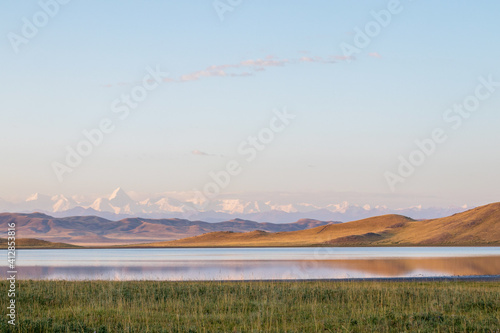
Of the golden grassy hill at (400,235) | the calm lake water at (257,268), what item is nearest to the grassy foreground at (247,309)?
the calm lake water at (257,268)

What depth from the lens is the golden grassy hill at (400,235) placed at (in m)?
147

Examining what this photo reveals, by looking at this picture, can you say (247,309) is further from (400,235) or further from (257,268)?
(400,235)

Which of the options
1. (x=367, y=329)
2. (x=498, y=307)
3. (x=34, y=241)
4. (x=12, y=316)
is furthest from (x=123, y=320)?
(x=34, y=241)

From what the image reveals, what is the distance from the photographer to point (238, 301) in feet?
79.2

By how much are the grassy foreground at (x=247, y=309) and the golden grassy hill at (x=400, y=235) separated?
120 metres

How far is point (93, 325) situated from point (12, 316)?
3.13 m

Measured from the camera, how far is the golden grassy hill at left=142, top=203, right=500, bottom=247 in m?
147

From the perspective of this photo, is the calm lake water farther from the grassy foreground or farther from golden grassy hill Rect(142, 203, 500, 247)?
golden grassy hill Rect(142, 203, 500, 247)

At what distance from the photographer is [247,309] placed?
74.2 feet

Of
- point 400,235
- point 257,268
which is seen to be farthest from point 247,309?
point 400,235

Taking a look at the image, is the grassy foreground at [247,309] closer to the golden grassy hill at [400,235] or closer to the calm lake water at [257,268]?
the calm lake water at [257,268]

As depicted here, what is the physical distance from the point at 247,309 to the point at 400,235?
150 meters

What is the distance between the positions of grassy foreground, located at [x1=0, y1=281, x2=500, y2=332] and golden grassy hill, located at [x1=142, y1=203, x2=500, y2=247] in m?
120

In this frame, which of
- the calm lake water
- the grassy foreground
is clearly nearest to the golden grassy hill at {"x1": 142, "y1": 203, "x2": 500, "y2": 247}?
the calm lake water
